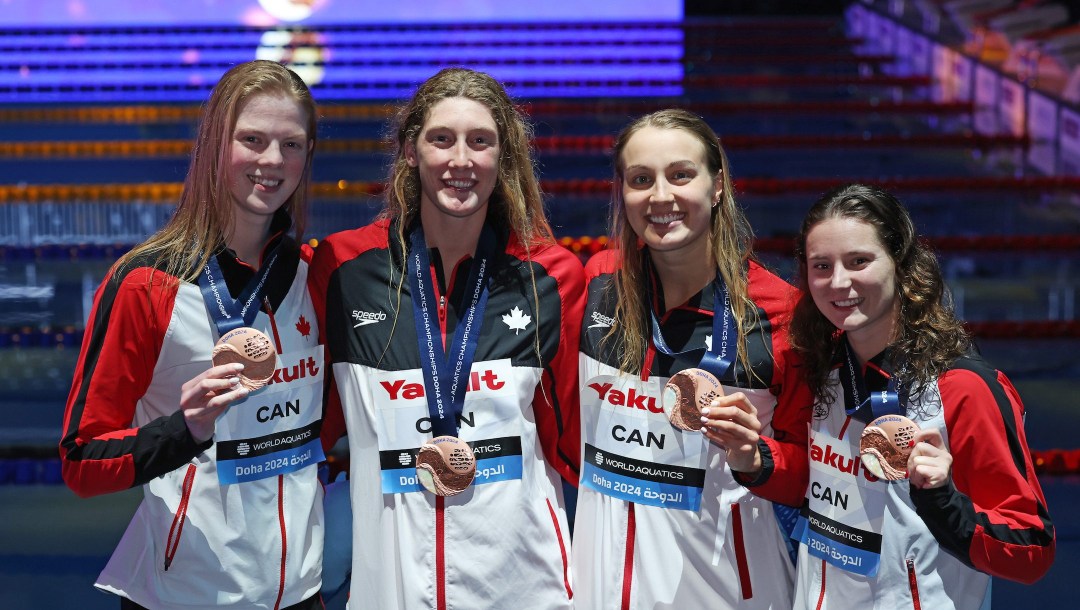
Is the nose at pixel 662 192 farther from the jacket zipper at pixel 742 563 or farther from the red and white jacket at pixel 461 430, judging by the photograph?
the jacket zipper at pixel 742 563

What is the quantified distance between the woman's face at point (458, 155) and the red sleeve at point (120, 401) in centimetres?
49

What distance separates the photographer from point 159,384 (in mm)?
1983

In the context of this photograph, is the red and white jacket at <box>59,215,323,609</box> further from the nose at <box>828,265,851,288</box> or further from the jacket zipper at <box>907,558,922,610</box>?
the jacket zipper at <box>907,558,922,610</box>

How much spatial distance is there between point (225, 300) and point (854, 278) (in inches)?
42.5

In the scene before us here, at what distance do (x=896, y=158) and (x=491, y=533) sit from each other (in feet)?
18.8

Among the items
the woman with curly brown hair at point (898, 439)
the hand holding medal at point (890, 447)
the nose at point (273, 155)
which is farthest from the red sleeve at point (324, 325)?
the hand holding medal at point (890, 447)

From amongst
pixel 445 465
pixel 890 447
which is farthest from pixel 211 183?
pixel 890 447

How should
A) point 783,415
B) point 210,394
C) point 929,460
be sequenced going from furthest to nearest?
point 783,415, point 210,394, point 929,460

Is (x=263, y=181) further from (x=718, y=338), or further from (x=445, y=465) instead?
(x=718, y=338)

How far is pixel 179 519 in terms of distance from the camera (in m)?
1.96

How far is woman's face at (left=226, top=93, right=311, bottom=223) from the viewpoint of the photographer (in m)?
1.99

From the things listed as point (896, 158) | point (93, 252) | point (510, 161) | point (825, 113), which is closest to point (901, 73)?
point (825, 113)

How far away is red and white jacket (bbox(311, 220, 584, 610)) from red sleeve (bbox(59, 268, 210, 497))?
305 millimetres

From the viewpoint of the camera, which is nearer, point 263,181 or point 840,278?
point 840,278
